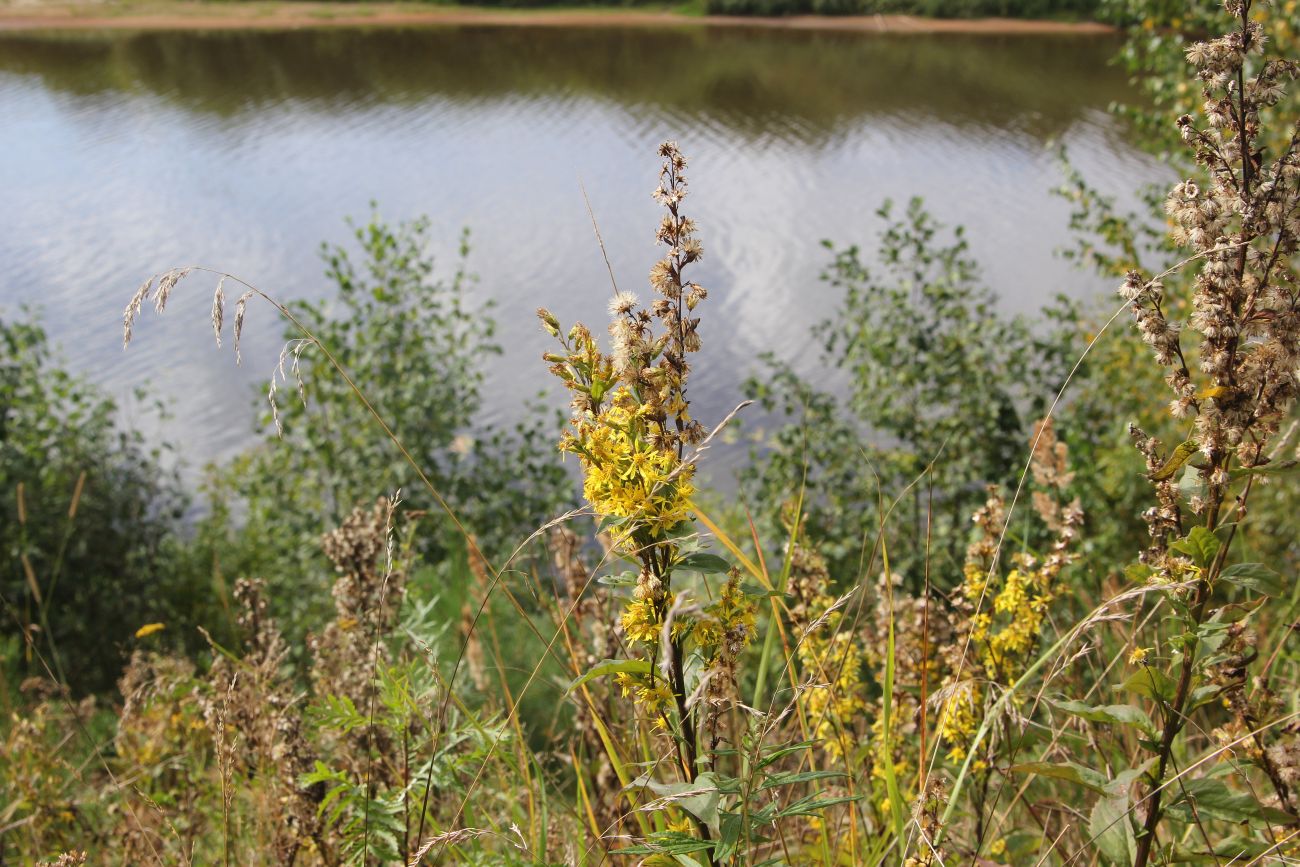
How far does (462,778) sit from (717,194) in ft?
41.6

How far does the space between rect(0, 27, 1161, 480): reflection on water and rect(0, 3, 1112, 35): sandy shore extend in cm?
312

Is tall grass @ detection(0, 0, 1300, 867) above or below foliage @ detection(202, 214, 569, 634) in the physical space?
above

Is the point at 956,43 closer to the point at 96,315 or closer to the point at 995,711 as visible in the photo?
the point at 96,315

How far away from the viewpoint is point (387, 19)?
3428cm

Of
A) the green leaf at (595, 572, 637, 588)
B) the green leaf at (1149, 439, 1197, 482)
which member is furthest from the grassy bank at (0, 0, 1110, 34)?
the green leaf at (595, 572, 637, 588)

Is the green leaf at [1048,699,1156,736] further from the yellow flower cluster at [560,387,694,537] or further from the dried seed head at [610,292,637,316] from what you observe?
the dried seed head at [610,292,637,316]

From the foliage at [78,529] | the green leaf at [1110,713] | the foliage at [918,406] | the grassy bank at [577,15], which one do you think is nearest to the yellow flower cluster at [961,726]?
the green leaf at [1110,713]

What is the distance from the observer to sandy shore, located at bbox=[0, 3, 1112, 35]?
30188 mm

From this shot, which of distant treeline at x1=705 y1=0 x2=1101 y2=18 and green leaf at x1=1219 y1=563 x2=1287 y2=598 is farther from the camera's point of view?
distant treeline at x1=705 y1=0 x2=1101 y2=18

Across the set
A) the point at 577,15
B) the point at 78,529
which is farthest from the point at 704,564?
the point at 577,15

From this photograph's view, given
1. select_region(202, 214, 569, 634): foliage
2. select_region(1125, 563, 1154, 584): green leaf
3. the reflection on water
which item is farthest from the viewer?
the reflection on water

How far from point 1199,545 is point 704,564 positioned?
0.77m

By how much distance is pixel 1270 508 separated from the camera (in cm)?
635

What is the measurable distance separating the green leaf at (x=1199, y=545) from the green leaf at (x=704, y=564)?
700mm
